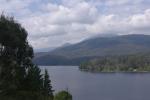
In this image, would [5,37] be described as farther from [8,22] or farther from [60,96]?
[60,96]

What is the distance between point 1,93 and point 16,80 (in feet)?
13.9

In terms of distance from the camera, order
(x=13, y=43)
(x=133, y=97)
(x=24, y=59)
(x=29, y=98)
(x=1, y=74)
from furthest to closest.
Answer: (x=133, y=97)
(x=24, y=59)
(x=13, y=43)
(x=1, y=74)
(x=29, y=98)

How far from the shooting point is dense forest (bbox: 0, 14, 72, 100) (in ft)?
132

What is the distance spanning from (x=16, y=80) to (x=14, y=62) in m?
2.25

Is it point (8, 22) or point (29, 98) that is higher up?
point (8, 22)

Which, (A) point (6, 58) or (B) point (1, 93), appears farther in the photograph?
(A) point (6, 58)

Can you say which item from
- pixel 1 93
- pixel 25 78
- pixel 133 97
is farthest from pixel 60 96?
pixel 133 97

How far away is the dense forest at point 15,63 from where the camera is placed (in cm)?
4019

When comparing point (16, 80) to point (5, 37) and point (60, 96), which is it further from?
point (60, 96)

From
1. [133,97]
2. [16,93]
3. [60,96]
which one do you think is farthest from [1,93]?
[133,97]

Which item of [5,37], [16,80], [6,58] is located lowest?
[16,80]

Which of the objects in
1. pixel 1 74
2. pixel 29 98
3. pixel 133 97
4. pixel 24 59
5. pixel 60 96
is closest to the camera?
pixel 29 98

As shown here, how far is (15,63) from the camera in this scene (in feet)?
143

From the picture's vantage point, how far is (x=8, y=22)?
4622 cm
